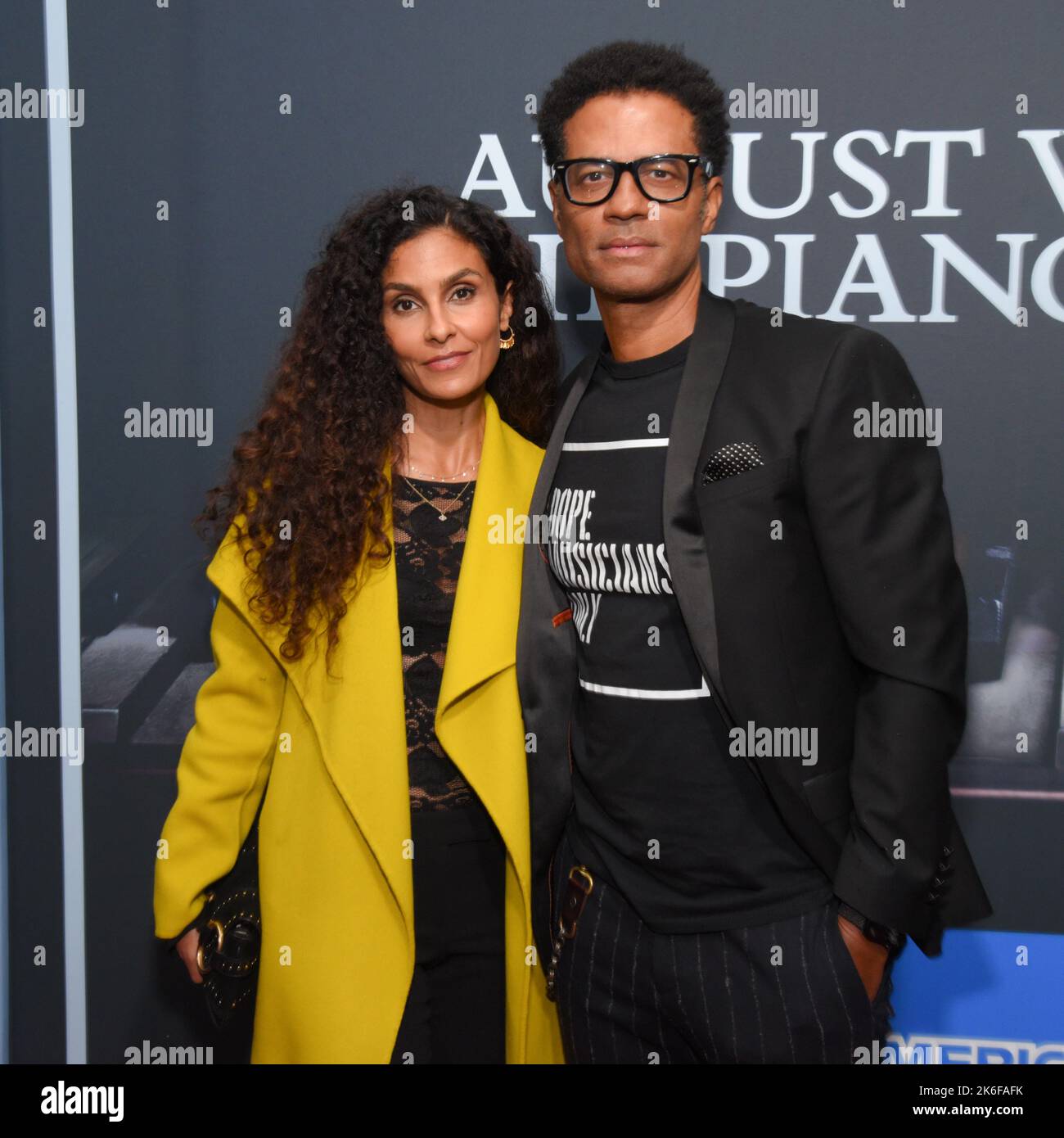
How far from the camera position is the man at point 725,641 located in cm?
164

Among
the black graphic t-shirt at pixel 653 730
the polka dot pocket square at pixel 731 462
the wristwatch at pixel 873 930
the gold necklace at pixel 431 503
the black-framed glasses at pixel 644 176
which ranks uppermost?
the black-framed glasses at pixel 644 176

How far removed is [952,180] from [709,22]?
0.64m

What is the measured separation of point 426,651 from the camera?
1985 millimetres

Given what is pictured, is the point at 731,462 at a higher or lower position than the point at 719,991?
higher

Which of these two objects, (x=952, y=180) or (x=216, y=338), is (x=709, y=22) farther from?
(x=216, y=338)

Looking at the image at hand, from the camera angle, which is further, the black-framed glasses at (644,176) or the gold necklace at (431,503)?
the gold necklace at (431,503)

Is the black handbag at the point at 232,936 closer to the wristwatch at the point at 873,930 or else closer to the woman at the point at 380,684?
the woman at the point at 380,684

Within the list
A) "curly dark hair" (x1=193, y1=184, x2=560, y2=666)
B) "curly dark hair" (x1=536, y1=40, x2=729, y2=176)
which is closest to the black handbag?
"curly dark hair" (x1=193, y1=184, x2=560, y2=666)

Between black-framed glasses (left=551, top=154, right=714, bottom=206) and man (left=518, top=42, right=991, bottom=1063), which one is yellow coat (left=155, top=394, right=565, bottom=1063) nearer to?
man (left=518, top=42, right=991, bottom=1063)

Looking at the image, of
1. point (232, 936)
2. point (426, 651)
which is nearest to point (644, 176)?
point (426, 651)

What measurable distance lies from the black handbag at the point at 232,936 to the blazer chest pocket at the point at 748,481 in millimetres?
1153

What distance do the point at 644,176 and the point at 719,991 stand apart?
1360 millimetres

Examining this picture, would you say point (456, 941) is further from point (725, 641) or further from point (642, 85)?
point (642, 85)

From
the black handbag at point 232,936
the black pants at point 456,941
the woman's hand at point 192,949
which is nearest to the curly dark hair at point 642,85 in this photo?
the black pants at point 456,941
